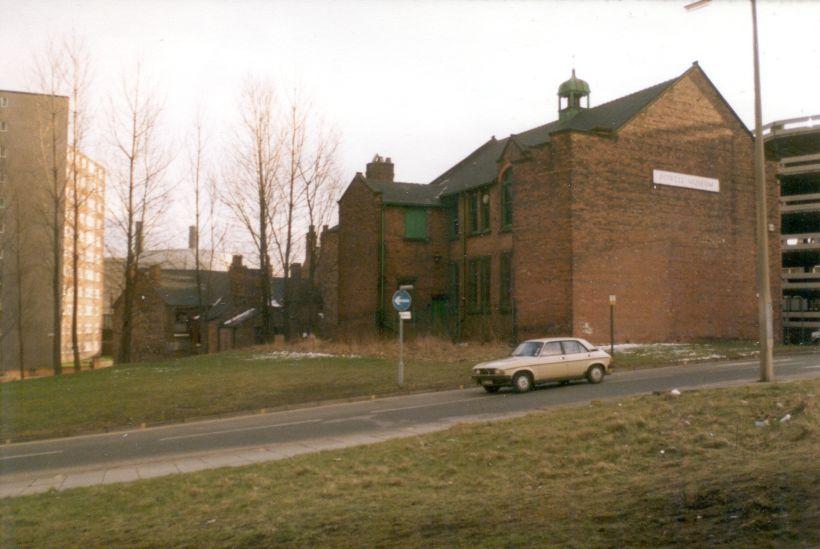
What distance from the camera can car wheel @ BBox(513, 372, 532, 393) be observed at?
1980 cm

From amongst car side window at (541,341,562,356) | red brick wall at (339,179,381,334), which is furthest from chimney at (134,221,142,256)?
car side window at (541,341,562,356)

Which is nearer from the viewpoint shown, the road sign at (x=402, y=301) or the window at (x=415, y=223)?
the road sign at (x=402, y=301)

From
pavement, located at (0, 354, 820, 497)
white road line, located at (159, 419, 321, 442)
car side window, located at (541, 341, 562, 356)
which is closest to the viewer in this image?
pavement, located at (0, 354, 820, 497)

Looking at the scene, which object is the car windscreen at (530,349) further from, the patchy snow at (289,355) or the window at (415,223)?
the window at (415,223)

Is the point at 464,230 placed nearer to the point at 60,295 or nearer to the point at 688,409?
the point at 60,295

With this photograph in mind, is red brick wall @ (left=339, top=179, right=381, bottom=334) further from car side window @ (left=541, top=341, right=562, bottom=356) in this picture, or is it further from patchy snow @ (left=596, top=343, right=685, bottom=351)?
car side window @ (left=541, top=341, right=562, bottom=356)

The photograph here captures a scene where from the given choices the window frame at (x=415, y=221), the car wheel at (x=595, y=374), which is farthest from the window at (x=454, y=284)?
the car wheel at (x=595, y=374)

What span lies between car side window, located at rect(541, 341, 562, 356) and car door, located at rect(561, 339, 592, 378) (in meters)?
0.18

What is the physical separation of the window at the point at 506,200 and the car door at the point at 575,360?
15.9 metres

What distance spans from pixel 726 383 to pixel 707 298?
1827 cm

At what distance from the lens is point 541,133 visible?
41781 mm

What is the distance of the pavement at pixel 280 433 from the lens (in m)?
12.3

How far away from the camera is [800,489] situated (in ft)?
18.1

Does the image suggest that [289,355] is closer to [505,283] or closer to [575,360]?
[505,283]
